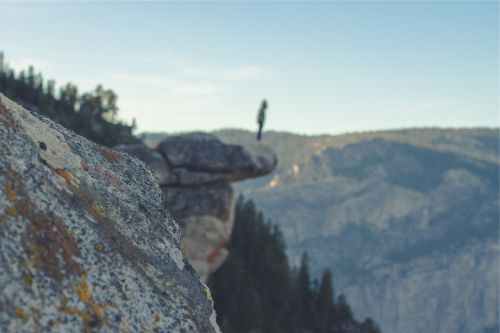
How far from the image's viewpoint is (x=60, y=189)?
550 centimetres

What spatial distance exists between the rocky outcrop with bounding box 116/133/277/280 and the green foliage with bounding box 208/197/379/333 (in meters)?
27.4

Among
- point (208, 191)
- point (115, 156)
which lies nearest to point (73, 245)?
point (115, 156)

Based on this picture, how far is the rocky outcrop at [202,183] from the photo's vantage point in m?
56.0

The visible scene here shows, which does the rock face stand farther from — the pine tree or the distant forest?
the pine tree

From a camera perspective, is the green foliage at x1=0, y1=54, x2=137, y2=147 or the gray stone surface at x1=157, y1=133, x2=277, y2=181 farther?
the green foliage at x1=0, y1=54, x2=137, y2=147

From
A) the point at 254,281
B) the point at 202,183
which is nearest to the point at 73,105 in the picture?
the point at 254,281

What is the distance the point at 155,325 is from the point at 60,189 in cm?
146

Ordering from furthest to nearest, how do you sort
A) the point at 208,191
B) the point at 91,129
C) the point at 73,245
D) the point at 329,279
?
1. the point at 91,129
2. the point at 329,279
3. the point at 208,191
4. the point at 73,245

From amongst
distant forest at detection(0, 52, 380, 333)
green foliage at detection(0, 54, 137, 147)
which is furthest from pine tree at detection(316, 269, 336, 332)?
green foliage at detection(0, 54, 137, 147)

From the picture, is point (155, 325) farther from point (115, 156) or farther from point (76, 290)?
point (115, 156)

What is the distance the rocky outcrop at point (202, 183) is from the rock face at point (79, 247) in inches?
1940

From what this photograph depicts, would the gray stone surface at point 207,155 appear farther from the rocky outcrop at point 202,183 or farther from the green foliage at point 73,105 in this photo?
the green foliage at point 73,105

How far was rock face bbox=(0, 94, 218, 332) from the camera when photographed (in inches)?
176

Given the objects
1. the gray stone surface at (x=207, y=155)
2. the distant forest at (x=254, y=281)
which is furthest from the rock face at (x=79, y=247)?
the distant forest at (x=254, y=281)
